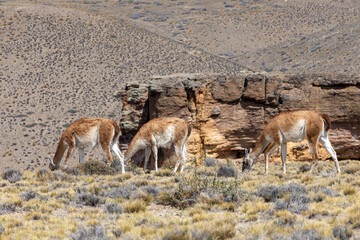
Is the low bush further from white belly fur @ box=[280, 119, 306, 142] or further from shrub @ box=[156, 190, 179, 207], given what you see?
white belly fur @ box=[280, 119, 306, 142]

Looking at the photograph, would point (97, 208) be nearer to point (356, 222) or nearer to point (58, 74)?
point (356, 222)

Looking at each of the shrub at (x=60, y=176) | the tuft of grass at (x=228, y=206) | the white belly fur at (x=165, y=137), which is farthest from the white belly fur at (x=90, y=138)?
the tuft of grass at (x=228, y=206)

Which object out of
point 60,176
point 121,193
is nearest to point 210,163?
point 60,176

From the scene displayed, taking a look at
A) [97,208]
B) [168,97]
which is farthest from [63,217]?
[168,97]

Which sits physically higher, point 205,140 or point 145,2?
point 145,2

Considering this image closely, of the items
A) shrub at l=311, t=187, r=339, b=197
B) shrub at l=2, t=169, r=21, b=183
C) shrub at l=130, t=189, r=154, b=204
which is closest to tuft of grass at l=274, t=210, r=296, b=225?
shrub at l=311, t=187, r=339, b=197

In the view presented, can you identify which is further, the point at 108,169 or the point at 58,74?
the point at 58,74

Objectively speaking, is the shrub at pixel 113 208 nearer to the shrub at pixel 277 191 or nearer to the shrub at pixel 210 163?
the shrub at pixel 277 191

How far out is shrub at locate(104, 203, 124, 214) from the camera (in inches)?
396

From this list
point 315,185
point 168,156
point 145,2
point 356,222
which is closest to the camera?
point 356,222

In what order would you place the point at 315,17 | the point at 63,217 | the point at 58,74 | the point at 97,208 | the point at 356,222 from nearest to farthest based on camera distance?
1. the point at 356,222
2. the point at 63,217
3. the point at 97,208
4. the point at 58,74
5. the point at 315,17

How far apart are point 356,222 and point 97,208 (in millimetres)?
5816

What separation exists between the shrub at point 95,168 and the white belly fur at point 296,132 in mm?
6342

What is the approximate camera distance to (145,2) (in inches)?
4094
